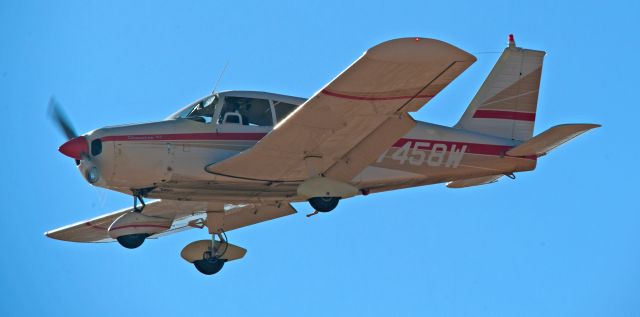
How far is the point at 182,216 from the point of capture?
23.3m

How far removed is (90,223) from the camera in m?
24.0

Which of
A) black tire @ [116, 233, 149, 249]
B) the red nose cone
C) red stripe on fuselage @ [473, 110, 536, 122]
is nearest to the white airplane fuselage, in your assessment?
the red nose cone

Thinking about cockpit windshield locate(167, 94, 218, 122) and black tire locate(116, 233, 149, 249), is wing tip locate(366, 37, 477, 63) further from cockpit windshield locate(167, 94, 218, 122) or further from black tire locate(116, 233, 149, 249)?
black tire locate(116, 233, 149, 249)

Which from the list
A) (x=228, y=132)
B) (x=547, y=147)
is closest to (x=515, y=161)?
(x=547, y=147)

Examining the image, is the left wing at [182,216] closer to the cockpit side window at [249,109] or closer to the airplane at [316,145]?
the airplane at [316,145]

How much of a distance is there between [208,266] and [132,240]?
164 cm

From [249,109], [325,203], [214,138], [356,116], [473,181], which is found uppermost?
[249,109]

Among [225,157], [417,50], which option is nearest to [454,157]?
[225,157]

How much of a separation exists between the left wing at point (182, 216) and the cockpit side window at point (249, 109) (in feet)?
7.80

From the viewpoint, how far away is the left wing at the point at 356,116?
1723 cm

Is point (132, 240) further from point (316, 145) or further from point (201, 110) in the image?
point (316, 145)

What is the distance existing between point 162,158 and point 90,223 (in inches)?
175

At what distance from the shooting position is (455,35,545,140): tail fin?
22.5 m

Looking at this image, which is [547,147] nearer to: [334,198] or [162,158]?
[334,198]
